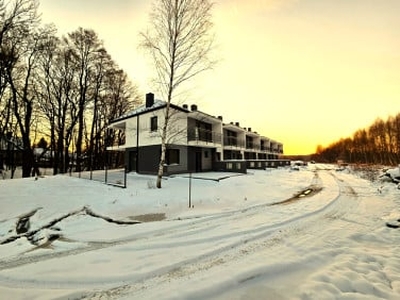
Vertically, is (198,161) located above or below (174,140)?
below

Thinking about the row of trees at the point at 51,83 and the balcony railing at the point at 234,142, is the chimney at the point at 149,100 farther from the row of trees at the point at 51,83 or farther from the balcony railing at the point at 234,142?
the balcony railing at the point at 234,142

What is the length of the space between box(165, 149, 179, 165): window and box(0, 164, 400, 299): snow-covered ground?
10742 millimetres

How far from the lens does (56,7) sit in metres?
13.3

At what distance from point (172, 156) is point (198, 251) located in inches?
678

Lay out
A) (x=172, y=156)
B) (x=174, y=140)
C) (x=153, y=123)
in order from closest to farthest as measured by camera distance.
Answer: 1. (x=174, y=140)
2. (x=172, y=156)
3. (x=153, y=123)

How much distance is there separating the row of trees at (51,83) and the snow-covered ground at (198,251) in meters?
14.9

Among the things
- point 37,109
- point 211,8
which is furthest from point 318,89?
point 37,109

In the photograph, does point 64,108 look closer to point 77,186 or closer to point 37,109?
point 37,109

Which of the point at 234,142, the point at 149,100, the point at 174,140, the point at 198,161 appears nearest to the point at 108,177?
the point at 174,140

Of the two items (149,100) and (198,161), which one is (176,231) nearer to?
(198,161)

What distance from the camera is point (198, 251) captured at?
529 centimetres

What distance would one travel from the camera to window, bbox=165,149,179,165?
21.8 meters

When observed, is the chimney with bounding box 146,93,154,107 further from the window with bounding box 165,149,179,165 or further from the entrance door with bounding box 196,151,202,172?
the entrance door with bounding box 196,151,202,172

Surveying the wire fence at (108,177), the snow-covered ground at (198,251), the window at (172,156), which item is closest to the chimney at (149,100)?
the window at (172,156)
